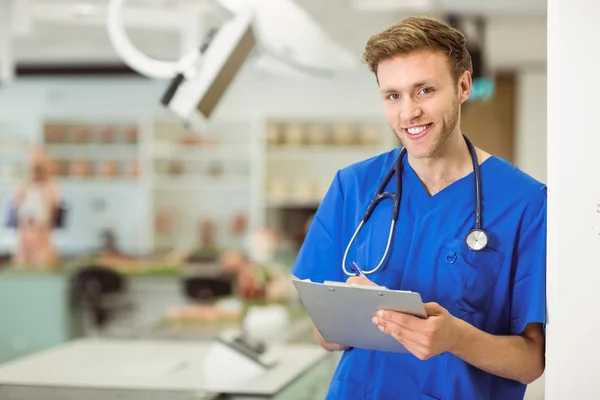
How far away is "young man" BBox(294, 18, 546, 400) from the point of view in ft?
5.20

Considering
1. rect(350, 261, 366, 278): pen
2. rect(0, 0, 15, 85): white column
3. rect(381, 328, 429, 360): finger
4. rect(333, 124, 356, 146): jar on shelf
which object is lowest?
rect(381, 328, 429, 360): finger

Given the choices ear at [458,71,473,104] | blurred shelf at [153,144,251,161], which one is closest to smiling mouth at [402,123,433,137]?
ear at [458,71,473,104]

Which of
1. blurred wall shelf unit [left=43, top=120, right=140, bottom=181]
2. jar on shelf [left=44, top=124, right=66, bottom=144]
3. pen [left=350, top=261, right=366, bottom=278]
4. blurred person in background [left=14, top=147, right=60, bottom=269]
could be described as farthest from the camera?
jar on shelf [left=44, top=124, right=66, bottom=144]

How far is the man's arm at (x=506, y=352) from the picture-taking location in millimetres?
1575

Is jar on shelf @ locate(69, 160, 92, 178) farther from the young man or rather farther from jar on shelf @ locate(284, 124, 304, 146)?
the young man

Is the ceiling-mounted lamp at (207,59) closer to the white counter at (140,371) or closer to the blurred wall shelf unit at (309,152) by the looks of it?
the white counter at (140,371)

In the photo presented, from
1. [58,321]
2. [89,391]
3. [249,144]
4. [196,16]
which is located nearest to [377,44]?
[89,391]

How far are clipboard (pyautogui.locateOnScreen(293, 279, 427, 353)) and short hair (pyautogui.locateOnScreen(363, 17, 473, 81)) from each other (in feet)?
1.43

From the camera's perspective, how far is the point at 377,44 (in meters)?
1.61

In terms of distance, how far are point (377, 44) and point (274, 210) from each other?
23.6 ft

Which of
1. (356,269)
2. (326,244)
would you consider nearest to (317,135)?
(326,244)

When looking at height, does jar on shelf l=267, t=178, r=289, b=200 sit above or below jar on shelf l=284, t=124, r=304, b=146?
below

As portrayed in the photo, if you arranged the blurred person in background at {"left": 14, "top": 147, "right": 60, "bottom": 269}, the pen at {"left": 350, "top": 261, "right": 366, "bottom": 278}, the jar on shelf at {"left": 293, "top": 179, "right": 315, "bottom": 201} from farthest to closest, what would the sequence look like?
the jar on shelf at {"left": 293, "top": 179, "right": 315, "bottom": 201}
the blurred person in background at {"left": 14, "top": 147, "right": 60, "bottom": 269}
the pen at {"left": 350, "top": 261, "right": 366, "bottom": 278}
